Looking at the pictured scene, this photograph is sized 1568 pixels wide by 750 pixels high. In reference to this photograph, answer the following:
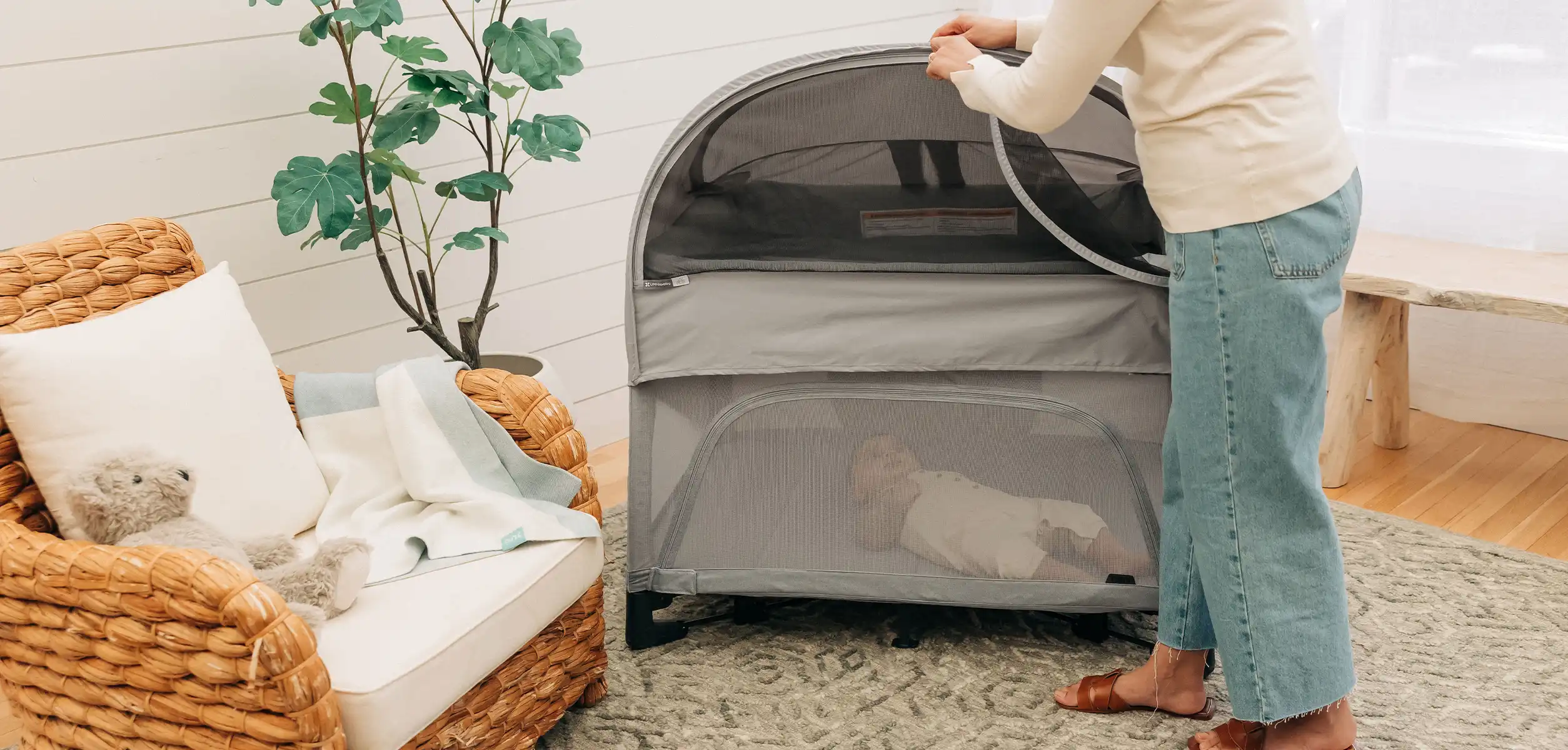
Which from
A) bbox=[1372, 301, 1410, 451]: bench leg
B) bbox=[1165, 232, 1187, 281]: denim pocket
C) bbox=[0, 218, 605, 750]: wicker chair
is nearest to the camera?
bbox=[0, 218, 605, 750]: wicker chair

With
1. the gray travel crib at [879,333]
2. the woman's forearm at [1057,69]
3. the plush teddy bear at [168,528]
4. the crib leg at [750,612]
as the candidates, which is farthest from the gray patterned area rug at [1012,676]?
the woman's forearm at [1057,69]

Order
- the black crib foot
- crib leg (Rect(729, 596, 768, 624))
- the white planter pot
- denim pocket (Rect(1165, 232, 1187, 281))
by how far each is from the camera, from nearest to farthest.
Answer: denim pocket (Rect(1165, 232, 1187, 281)) < the black crib foot < crib leg (Rect(729, 596, 768, 624)) < the white planter pot

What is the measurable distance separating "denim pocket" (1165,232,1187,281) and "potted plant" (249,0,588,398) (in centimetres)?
110

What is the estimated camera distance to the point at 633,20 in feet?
8.76

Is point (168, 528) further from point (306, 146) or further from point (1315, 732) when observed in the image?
point (1315, 732)

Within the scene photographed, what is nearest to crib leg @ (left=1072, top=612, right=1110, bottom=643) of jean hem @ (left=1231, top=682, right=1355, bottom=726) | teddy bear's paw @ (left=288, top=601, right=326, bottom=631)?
jean hem @ (left=1231, top=682, right=1355, bottom=726)

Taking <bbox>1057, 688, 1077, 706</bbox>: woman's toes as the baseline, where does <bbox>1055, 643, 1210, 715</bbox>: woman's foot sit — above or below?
above

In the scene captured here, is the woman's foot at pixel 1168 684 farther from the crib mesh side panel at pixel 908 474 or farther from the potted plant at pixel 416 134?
the potted plant at pixel 416 134

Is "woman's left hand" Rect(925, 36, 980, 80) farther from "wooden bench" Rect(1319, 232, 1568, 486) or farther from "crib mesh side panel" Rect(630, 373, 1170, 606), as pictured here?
"wooden bench" Rect(1319, 232, 1568, 486)

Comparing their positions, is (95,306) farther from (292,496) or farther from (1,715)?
(1,715)

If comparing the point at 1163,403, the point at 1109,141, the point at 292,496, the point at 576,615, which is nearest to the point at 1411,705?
the point at 1163,403

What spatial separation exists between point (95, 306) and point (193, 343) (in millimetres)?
165

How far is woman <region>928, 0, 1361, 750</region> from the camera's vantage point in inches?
50.2

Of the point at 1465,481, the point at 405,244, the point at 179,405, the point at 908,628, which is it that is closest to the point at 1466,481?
the point at 1465,481
